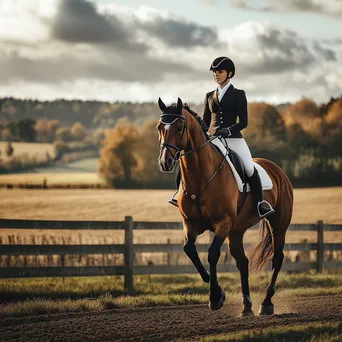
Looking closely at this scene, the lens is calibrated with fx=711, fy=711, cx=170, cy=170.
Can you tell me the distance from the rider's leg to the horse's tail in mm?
1209

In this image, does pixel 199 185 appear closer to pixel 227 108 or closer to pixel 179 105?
pixel 179 105

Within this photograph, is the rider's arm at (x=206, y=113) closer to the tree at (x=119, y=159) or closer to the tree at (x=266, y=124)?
the tree at (x=266, y=124)

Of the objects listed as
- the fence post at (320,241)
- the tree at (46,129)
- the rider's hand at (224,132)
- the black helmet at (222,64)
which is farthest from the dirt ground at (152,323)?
the tree at (46,129)

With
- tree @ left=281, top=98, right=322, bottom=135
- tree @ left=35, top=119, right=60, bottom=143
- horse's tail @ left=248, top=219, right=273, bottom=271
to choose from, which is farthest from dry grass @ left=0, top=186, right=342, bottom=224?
tree @ left=35, top=119, right=60, bottom=143

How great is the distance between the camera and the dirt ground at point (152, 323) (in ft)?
27.7

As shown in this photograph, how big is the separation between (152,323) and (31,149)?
189 feet

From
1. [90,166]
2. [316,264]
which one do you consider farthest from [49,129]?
[316,264]

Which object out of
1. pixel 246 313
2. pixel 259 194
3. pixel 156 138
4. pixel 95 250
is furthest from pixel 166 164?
pixel 156 138

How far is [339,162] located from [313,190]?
265 centimetres

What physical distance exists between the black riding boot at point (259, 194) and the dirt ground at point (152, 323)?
1.51 meters

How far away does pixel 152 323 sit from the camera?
366 inches

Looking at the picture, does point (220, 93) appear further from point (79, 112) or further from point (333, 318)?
point (79, 112)

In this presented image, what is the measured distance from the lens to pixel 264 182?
10766 millimetres

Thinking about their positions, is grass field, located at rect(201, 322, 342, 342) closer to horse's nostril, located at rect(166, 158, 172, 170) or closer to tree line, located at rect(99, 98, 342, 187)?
horse's nostril, located at rect(166, 158, 172, 170)
